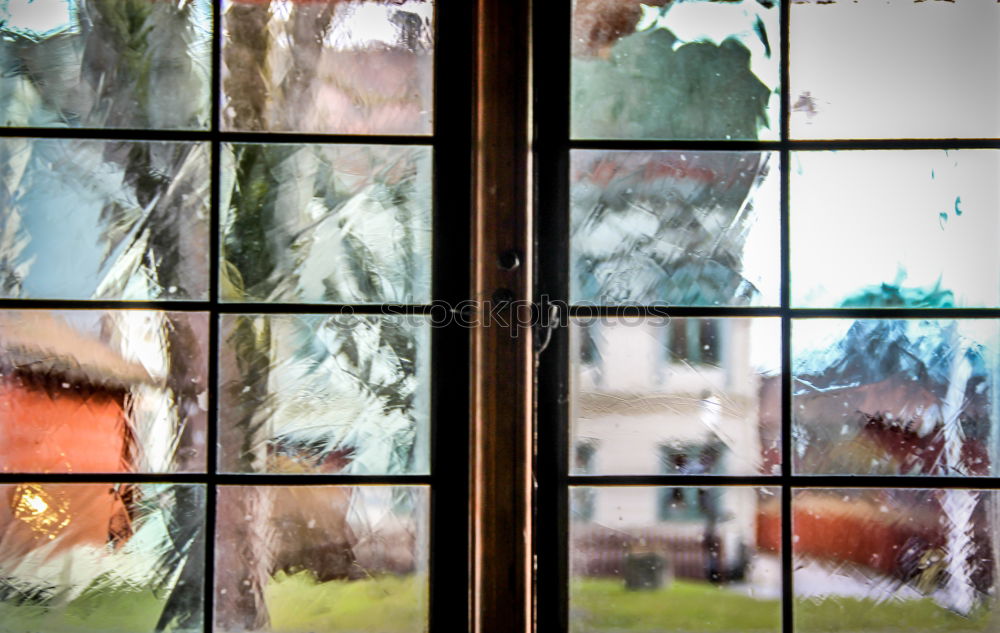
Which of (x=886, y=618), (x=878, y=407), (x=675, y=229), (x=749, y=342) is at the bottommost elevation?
(x=886, y=618)

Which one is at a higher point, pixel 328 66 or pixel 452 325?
pixel 328 66

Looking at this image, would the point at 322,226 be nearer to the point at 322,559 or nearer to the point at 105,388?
the point at 105,388

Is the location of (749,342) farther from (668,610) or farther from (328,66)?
(328,66)

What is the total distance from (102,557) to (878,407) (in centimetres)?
155

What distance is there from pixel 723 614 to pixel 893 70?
1136mm

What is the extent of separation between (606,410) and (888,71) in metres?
0.89

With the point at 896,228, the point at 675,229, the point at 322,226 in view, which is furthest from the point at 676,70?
the point at 322,226

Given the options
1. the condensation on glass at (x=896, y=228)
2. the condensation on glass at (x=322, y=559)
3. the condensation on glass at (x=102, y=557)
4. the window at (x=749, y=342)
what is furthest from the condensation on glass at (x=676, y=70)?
the condensation on glass at (x=102, y=557)

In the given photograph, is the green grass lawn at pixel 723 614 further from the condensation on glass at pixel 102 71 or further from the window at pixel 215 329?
the condensation on glass at pixel 102 71

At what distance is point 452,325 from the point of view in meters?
1.18

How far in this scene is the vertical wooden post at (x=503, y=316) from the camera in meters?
1.11

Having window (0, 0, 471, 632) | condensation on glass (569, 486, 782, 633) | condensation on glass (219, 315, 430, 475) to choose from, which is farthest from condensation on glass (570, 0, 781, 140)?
condensation on glass (569, 486, 782, 633)

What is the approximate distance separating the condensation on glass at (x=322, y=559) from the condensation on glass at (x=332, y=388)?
0.20 feet

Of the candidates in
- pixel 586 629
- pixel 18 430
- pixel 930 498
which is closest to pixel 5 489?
pixel 18 430
